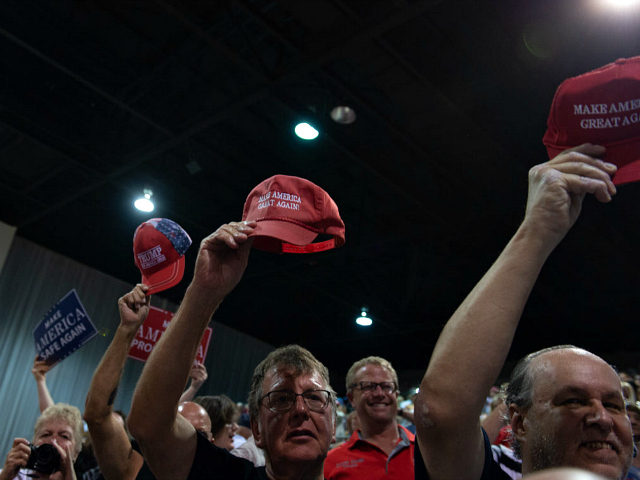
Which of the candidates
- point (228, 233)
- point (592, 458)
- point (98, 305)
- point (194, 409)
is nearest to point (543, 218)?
point (592, 458)

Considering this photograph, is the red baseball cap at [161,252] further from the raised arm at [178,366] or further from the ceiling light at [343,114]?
the ceiling light at [343,114]

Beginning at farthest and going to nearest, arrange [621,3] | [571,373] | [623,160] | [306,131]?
1. [306,131]
2. [621,3]
3. [571,373]
4. [623,160]

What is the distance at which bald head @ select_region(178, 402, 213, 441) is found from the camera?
308 cm

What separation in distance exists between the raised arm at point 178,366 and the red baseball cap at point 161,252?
0.78 metres

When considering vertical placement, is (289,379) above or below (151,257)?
below

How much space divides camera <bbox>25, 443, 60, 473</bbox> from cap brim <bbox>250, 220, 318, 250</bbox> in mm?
1551

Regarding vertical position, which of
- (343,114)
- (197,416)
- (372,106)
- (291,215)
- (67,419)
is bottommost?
(67,419)

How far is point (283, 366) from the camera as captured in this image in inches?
65.9

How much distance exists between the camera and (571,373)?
1312 mm

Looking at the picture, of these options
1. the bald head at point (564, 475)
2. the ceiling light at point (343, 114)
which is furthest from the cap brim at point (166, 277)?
the ceiling light at point (343, 114)

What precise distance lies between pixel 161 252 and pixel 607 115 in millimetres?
1590

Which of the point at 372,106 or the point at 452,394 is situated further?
the point at 372,106

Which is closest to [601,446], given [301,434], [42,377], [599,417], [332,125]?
[599,417]

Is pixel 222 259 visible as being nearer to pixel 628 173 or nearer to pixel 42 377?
pixel 628 173
